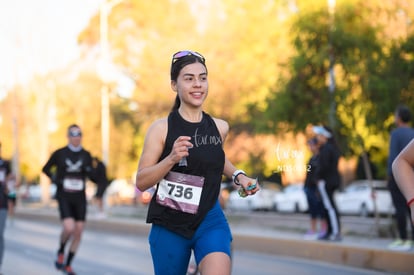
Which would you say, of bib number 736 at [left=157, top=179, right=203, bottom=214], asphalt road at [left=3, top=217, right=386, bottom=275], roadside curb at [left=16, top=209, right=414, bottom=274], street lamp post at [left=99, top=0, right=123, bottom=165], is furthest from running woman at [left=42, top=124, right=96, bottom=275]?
street lamp post at [left=99, top=0, right=123, bottom=165]

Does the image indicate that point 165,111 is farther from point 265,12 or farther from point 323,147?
point 323,147

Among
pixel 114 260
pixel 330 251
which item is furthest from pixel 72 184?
pixel 330 251

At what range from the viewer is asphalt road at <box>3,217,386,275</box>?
12.6 m

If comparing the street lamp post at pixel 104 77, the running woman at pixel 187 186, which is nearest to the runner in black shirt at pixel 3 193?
the running woman at pixel 187 186

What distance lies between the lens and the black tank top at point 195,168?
17.2 feet

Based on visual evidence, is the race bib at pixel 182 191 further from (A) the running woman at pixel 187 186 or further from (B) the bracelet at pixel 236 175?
(B) the bracelet at pixel 236 175

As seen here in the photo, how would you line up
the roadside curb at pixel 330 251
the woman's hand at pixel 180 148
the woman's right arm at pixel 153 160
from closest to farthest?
the woman's hand at pixel 180 148
the woman's right arm at pixel 153 160
the roadside curb at pixel 330 251

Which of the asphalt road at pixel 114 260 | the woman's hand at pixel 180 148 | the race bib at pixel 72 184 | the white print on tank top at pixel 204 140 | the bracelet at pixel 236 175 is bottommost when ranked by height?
the asphalt road at pixel 114 260

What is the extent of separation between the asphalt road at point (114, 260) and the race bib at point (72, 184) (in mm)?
1463

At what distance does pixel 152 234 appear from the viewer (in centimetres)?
531

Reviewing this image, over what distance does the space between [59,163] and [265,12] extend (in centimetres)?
3084

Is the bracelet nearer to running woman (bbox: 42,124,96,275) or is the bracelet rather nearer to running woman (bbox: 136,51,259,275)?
running woman (bbox: 136,51,259,275)

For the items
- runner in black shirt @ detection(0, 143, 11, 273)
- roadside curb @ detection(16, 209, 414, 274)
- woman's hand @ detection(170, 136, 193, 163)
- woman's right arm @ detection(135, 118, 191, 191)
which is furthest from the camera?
roadside curb @ detection(16, 209, 414, 274)

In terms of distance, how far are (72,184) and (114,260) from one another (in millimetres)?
3405
